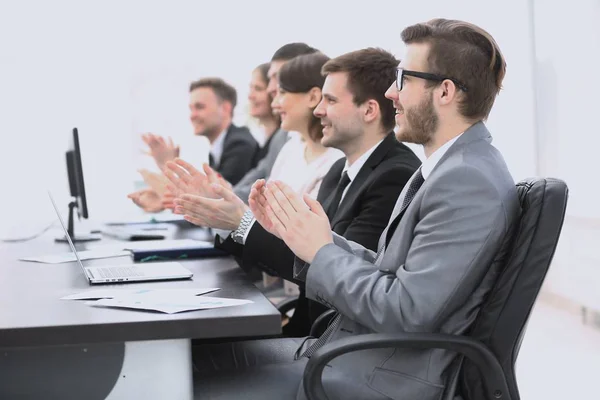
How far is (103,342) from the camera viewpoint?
4.95ft

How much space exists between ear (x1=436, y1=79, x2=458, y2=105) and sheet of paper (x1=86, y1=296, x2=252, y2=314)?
2.05 ft

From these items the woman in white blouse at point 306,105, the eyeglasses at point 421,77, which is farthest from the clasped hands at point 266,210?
the woman in white blouse at point 306,105

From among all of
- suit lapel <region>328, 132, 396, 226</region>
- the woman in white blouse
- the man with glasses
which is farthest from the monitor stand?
the man with glasses

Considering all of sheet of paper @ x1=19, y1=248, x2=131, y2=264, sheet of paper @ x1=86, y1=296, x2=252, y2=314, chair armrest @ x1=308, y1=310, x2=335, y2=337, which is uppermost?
sheet of paper @ x1=86, y1=296, x2=252, y2=314

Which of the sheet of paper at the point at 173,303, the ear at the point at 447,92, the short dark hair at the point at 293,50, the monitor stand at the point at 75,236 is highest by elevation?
the short dark hair at the point at 293,50

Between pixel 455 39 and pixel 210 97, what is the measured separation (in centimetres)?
419

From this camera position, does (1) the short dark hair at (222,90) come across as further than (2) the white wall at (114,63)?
No

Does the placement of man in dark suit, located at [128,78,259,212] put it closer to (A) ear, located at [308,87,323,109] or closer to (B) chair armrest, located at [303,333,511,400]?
(A) ear, located at [308,87,323,109]

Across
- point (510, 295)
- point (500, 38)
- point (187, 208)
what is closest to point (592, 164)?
point (500, 38)

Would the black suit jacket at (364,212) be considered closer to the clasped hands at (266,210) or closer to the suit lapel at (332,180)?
Result: the clasped hands at (266,210)

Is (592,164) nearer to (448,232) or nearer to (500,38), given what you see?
(500,38)

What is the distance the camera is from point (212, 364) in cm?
215

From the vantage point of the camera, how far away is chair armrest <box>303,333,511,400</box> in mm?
1524

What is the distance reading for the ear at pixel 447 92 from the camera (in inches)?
69.6
